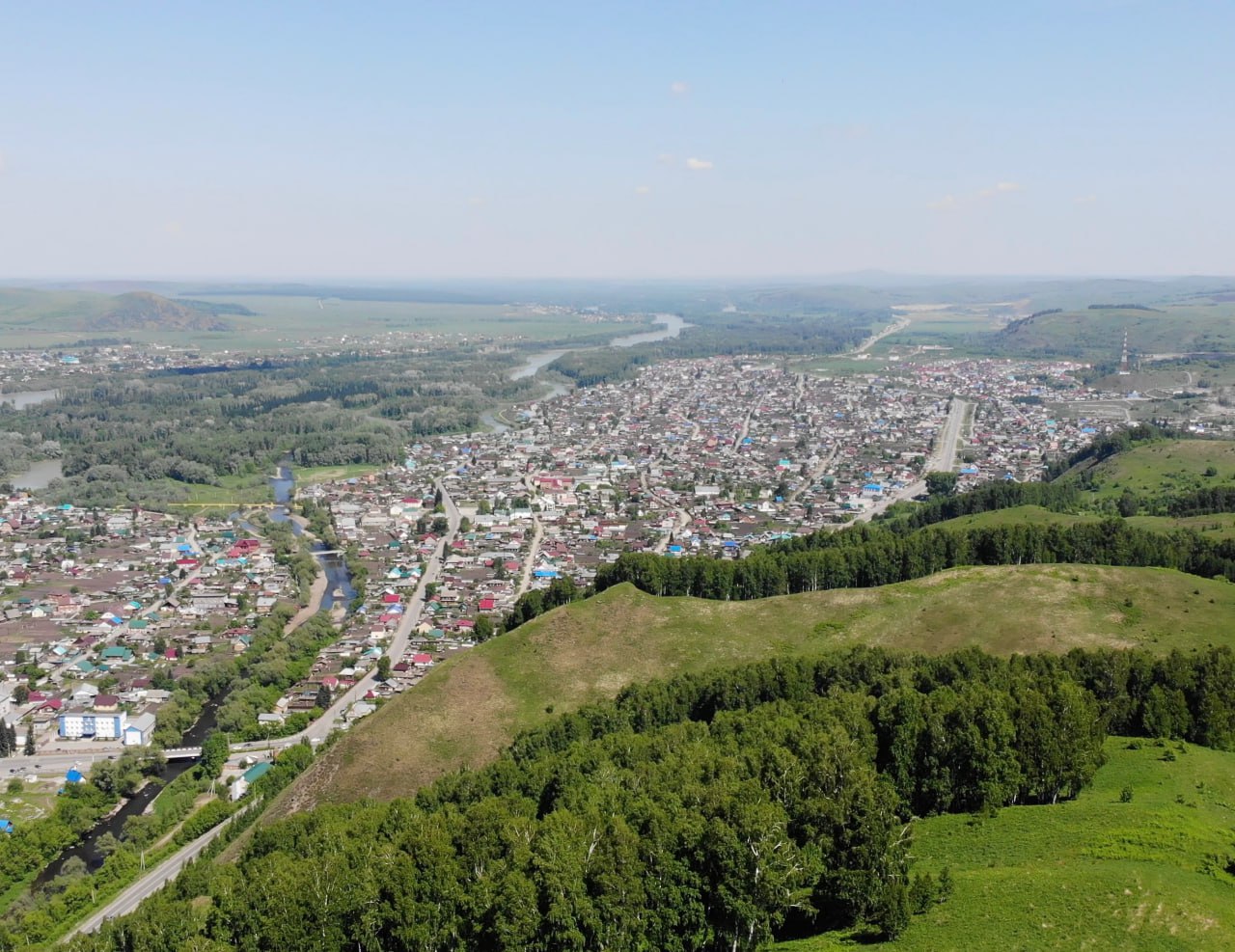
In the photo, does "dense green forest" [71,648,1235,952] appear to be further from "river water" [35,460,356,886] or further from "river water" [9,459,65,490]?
"river water" [9,459,65,490]

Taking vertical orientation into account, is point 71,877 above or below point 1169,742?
below

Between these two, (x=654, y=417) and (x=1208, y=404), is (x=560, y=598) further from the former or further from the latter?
(x=1208, y=404)

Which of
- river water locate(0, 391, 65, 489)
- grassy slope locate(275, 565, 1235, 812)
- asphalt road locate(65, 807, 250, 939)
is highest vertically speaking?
grassy slope locate(275, 565, 1235, 812)

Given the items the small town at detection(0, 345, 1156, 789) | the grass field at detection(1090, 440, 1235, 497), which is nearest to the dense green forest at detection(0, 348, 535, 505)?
the small town at detection(0, 345, 1156, 789)

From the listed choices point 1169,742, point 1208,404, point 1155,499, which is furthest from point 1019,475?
point 1169,742

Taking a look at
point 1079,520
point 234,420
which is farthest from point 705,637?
point 234,420

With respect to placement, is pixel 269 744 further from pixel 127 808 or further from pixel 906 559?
pixel 906 559
